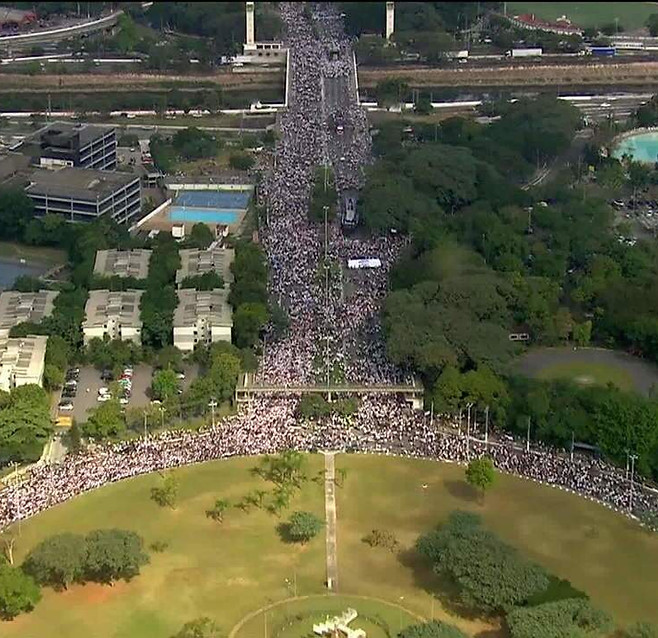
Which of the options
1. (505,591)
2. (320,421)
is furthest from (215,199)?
(505,591)

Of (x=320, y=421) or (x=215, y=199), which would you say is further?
(x=215, y=199)

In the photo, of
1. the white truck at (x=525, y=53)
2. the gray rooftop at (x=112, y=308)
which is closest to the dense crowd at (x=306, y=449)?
the gray rooftop at (x=112, y=308)

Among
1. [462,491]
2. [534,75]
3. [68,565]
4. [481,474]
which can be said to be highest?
→ [534,75]

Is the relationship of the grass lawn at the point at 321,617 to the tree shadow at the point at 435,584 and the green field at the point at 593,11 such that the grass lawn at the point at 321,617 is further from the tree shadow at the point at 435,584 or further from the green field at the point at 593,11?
the green field at the point at 593,11

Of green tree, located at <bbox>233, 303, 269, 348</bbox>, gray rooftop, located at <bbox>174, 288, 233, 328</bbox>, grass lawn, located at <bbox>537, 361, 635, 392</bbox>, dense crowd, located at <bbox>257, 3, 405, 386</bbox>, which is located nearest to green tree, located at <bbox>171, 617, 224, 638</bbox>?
dense crowd, located at <bbox>257, 3, 405, 386</bbox>

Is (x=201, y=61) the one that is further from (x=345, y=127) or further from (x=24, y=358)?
(x=24, y=358)

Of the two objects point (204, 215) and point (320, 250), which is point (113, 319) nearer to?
point (320, 250)
